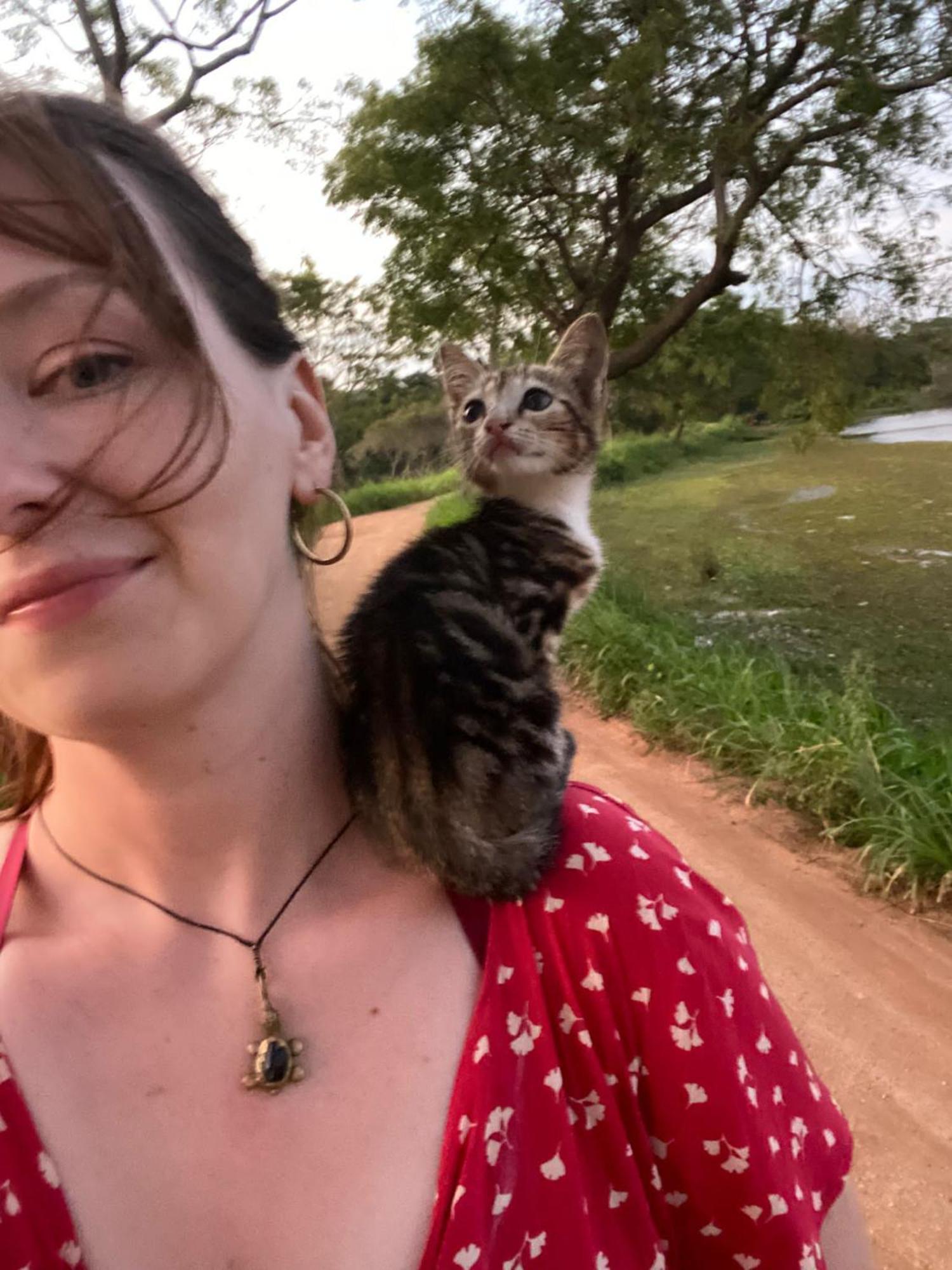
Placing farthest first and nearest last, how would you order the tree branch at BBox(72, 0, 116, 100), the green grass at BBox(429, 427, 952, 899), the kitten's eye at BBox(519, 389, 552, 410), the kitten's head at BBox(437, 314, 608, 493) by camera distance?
1. the tree branch at BBox(72, 0, 116, 100)
2. the green grass at BBox(429, 427, 952, 899)
3. the kitten's eye at BBox(519, 389, 552, 410)
4. the kitten's head at BBox(437, 314, 608, 493)

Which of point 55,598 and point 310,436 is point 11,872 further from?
point 310,436

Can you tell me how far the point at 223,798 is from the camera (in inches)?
32.5

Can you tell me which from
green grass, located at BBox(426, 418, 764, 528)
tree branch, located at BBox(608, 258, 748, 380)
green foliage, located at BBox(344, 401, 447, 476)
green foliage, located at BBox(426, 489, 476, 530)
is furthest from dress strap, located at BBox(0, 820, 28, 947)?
green grass, located at BBox(426, 418, 764, 528)

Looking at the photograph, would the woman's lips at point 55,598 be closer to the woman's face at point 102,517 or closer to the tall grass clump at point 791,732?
the woman's face at point 102,517

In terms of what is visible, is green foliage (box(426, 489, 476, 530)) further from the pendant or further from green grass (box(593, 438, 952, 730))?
green grass (box(593, 438, 952, 730))

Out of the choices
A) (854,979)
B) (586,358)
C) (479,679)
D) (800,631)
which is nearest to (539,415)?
(586,358)

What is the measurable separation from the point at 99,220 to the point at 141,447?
7.1 inches

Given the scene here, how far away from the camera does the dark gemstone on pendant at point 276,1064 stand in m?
0.76

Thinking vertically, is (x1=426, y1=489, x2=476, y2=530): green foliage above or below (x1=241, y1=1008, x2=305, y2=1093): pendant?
above

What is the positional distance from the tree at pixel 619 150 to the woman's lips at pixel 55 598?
4126 millimetres

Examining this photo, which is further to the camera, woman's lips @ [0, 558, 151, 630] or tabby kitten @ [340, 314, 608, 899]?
tabby kitten @ [340, 314, 608, 899]

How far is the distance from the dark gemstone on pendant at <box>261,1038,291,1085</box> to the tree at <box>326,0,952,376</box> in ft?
14.1

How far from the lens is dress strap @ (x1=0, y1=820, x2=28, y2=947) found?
0.85 meters

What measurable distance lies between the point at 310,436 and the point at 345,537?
15 cm
